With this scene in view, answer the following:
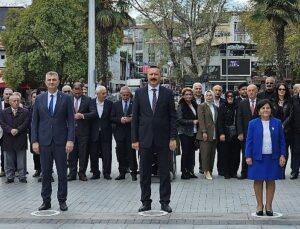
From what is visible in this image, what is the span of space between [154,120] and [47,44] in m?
41.8

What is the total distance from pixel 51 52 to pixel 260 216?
41836mm

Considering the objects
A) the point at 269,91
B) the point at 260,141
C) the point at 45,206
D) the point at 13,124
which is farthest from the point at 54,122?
the point at 269,91

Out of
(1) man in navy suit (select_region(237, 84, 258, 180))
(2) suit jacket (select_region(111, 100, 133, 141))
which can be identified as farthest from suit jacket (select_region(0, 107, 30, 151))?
(1) man in navy suit (select_region(237, 84, 258, 180))

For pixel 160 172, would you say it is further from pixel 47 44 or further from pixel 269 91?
pixel 47 44

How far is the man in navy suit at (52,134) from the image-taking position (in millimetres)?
9078

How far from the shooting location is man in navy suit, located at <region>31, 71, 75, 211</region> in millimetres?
9078

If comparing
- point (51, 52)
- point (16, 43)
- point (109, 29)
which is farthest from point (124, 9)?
point (16, 43)

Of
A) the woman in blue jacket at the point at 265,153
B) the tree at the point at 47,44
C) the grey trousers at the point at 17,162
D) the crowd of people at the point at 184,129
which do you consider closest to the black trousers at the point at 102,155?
the crowd of people at the point at 184,129

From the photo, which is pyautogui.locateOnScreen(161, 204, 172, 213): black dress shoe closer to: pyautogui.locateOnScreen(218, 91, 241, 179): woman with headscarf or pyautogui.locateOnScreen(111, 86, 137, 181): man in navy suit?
pyautogui.locateOnScreen(111, 86, 137, 181): man in navy suit

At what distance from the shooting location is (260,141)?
28.0 ft

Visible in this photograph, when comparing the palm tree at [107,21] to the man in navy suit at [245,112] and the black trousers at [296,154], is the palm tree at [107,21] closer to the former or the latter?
the man in navy suit at [245,112]

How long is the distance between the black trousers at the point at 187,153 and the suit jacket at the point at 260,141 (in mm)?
4030

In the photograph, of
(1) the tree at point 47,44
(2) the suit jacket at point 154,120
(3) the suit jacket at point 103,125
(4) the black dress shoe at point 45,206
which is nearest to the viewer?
(2) the suit jacket at point 154,120

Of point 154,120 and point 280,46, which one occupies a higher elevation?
point 280,46
